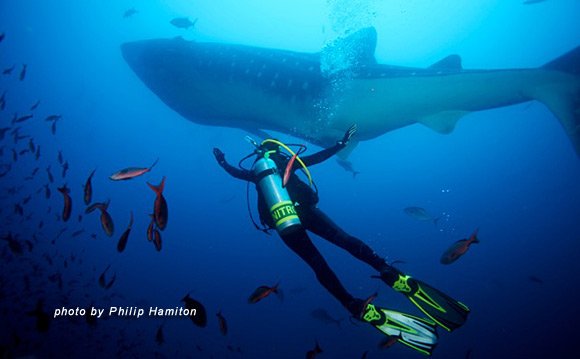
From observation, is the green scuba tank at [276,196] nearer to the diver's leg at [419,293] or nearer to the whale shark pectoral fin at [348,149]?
the diver's leg at [419,293]

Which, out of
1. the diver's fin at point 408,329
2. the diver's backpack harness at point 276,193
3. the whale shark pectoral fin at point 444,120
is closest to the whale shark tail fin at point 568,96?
the whale shark pectoral fin at point 444,120

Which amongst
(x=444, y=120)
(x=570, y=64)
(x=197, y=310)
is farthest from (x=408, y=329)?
(x=570, y=64)

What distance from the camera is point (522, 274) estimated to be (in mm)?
29812

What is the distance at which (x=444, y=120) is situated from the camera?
6.05 metres

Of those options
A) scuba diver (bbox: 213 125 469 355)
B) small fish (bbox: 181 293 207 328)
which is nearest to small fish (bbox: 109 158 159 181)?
scuba diver (bbox: 213 125 469 355)

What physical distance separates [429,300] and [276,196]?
2.53m

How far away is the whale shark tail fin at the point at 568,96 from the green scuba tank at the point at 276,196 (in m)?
4.82

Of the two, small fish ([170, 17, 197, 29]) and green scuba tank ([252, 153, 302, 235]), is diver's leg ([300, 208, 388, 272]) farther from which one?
small fish ([170, 17, 197, 29])

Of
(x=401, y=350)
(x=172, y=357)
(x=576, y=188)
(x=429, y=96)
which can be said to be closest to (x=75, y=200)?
(x=172, y=357)

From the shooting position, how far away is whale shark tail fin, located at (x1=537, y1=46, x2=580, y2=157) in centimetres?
516

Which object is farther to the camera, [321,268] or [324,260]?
[324,260]

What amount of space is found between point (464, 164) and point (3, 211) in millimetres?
77714

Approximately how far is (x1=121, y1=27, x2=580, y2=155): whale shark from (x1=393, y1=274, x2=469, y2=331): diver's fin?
3.35 metres

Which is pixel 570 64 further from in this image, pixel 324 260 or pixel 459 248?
pixel 324 260
